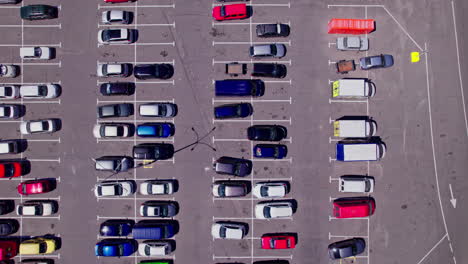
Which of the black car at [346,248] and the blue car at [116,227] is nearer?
the black car at [346,248]

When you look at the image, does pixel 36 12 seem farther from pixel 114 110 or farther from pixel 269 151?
pixel 269 151

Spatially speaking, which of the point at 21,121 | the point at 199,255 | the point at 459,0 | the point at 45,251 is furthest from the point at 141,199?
the point at 459,0

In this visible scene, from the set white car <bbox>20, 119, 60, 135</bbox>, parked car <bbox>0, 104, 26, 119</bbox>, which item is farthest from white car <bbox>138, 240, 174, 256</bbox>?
parked car <bbox>0, 104, 26, 119</bbox>

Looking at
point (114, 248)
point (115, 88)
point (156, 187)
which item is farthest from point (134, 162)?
point (114, 248)

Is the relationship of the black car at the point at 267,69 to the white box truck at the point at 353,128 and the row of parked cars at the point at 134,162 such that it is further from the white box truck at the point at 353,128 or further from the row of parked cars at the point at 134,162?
the row of parked cars at the point at 134,162

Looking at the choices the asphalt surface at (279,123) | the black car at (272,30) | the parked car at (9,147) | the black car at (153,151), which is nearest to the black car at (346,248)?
the asphalt surface at (279,123)

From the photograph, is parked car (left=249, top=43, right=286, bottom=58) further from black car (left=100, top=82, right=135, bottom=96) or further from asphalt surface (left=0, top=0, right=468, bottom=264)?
black car (left=100, top=82, right=135, bottom=96)
